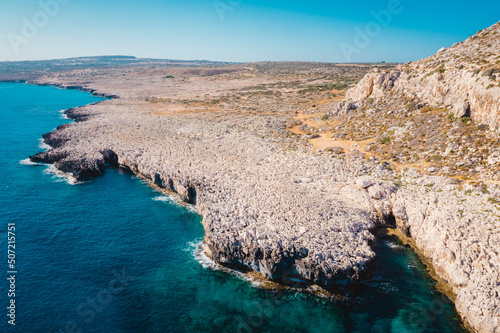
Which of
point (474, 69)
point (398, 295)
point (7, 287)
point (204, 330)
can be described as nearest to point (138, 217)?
point (7, 287)

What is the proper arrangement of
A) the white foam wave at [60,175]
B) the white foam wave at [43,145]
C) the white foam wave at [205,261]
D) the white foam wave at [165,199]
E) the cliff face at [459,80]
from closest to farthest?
1. the white foam wave at [205,261]
2. the cliff face at [459,80]
3. the white foam wave at [165,199]
4. the white foam wave at [60,175]
5. the white foam wave at [43,145]

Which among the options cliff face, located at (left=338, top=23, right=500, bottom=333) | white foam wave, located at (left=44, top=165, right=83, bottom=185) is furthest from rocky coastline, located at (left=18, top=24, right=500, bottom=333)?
white foam wave, located at (left=44, top=165, right=83, bottom=185)

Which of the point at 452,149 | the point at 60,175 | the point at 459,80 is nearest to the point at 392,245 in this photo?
the point at 452,149

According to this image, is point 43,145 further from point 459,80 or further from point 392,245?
point 459,80

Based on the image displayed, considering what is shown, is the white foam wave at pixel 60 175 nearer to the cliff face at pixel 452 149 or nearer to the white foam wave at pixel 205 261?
the white foam wave at pixel 205 261

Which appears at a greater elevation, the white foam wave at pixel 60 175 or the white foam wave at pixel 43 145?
the white foam wave at pixel 43 145

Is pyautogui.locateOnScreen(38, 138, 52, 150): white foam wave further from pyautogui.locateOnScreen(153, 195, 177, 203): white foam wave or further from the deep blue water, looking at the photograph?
pyautogui.locateOnScreen(153, 195, 177, 203): white foam wave

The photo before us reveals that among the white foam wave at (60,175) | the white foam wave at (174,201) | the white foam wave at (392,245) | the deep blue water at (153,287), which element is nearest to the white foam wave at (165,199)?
the white foam wave at (174,201)
